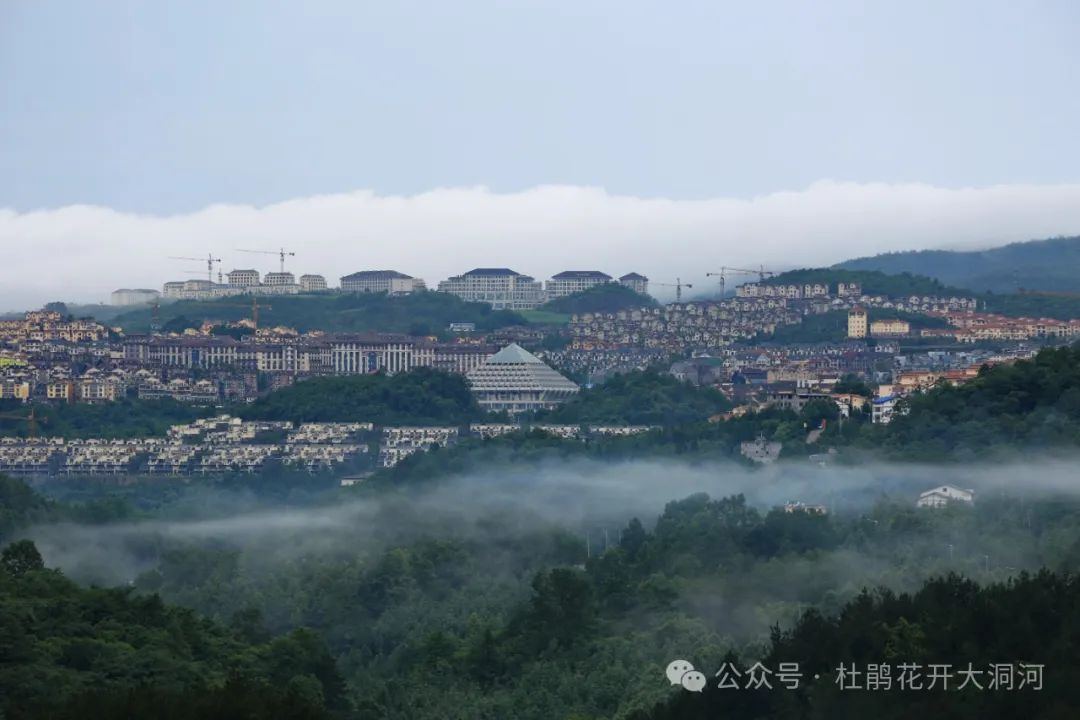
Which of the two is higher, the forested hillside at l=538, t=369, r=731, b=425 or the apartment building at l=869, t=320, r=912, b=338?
the apartment building at l=869, t=320, r=912, b=338

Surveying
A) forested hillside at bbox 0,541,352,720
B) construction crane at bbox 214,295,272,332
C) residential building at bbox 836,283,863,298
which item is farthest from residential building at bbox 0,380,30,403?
forested hillside at bbox 0,541,352,720

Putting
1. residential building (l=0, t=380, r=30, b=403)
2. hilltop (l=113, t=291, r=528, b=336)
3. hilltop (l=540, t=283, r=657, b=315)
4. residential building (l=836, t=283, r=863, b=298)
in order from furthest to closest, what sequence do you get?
1. hilltop (l=540, t=283, r=657, b=315)
2. hilltop (l=113, t=291, r=528, b=336)
3. residential building (l=836, t=283, r=863, b=298)
4. residential building (l=0, t=380, r=30, b=403)

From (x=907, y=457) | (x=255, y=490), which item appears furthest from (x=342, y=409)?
(x=907, y=457)

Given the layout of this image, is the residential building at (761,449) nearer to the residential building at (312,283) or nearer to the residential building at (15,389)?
the residential building at (15,389)

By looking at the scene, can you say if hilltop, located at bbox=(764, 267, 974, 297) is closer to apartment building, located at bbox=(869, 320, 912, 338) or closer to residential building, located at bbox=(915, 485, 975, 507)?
apartment building, located at bbox=(869, 320, 912, 338)

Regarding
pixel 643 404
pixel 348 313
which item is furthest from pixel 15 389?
pixel 348 313

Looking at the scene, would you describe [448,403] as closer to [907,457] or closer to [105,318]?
[907,457]
